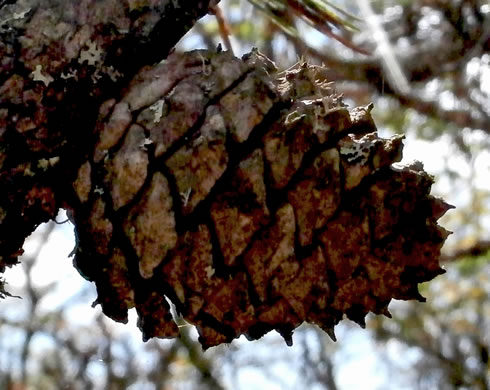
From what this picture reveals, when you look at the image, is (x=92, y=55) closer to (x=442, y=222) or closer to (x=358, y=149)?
(x=358, y=149)

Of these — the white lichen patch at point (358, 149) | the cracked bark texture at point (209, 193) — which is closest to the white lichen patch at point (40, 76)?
the cracked bark texture at point (209, 193)

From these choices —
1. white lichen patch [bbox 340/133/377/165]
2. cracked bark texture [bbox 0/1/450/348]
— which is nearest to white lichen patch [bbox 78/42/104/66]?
cracked bark texture [bbox 0/1/450/348]

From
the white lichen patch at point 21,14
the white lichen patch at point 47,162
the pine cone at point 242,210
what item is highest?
the white lichen patch at point 21,14

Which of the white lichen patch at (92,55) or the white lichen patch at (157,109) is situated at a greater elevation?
the white lichen patch at (92,55)

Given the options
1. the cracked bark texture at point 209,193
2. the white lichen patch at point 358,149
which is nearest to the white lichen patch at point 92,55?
the cracked bark texture at point 209,193

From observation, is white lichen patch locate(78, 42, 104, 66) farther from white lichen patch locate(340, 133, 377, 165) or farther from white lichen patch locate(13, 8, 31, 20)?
white lichen patch locate(340, 133, 377, 165)

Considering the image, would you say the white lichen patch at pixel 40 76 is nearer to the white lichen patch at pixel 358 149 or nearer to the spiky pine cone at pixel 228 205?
the spiky pine cone at pixel 228 205

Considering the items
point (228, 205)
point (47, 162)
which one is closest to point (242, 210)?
point (228, 205)

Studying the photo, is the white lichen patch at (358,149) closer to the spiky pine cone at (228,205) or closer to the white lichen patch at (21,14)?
the spiky pine cone at (228,205)

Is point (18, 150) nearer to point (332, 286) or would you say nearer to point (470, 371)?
point (332, 286)
